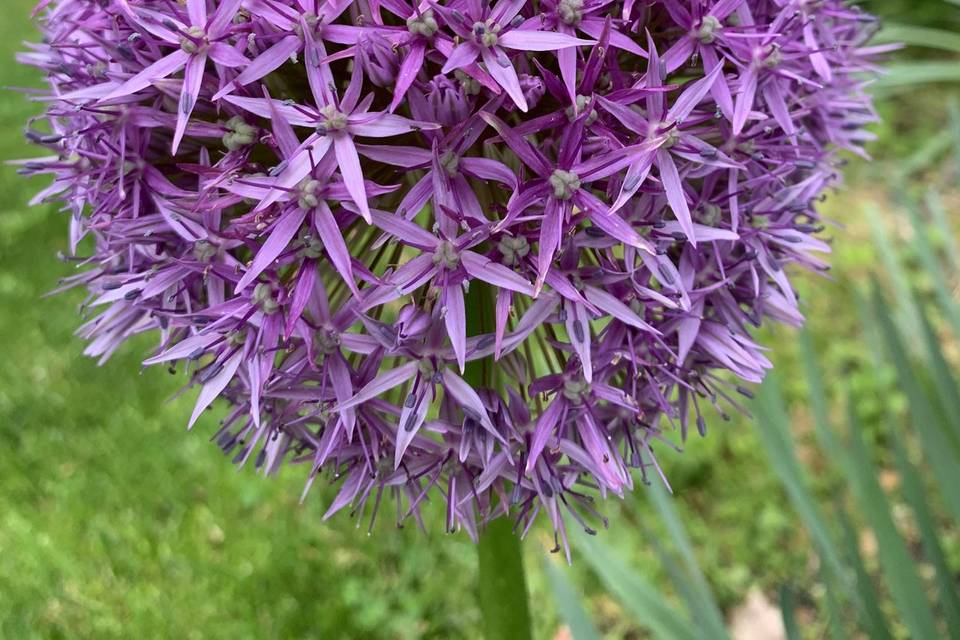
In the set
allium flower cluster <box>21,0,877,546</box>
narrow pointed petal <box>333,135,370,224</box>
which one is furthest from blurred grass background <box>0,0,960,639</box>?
narrow pointed petal <box>333,135,370,224</box>

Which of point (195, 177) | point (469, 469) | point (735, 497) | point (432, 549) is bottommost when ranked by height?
point (432, 549)

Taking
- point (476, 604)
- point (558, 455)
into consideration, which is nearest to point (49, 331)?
point (476, 604)

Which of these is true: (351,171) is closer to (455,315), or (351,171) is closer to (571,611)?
(455,315)

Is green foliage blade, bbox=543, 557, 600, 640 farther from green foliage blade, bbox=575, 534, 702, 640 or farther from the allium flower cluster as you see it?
the allium flower cluster

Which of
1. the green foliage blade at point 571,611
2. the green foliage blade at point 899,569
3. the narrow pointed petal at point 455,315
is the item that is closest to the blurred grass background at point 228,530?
the green foliage blade at point 571,611

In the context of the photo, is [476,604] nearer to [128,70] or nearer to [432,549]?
[432,549]
